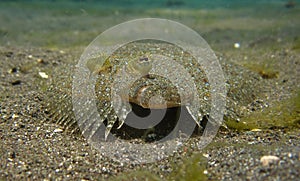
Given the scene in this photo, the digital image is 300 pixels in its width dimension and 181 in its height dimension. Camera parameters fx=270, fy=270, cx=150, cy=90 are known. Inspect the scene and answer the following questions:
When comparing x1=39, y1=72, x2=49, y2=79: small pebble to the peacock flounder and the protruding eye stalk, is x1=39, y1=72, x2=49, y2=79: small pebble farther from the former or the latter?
the protruding eye stalk

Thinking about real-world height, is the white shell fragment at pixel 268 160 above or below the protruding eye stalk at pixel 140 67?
below

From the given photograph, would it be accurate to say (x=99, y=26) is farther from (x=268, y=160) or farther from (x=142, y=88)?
(x=268, y=160)

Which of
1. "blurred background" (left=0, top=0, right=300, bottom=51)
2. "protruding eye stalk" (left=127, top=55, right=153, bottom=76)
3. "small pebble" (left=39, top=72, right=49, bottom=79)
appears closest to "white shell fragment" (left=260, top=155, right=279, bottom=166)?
"protruding eye stalk" (left=127, top=55, right=153, bottom=76)

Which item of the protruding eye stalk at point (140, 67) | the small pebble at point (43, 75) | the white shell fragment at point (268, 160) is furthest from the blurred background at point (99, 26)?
the white shell fragment at point (268, 160)

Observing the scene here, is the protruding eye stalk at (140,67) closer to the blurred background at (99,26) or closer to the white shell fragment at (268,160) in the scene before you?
the white shell fragment at (268,160)

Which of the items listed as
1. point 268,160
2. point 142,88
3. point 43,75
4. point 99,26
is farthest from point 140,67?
point 99,26

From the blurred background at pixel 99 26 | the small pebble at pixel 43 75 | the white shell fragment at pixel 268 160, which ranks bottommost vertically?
the white shell fragment at pixel 268 160

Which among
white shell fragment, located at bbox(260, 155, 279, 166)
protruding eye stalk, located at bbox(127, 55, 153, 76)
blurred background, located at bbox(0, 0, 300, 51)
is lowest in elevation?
white shell fragment, located at bbox(260, 155, 279, 166)

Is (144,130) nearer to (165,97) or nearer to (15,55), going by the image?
(165,97)

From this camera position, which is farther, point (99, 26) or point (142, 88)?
point (99, 26)

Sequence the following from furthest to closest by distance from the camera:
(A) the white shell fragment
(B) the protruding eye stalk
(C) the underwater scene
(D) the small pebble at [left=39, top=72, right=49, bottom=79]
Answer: (D) the small pebble at [left=39, top=72, right=49, bottom=79] < (B) the protruding eye stalk < (C) the underwater scene < (A) the white shell fragment

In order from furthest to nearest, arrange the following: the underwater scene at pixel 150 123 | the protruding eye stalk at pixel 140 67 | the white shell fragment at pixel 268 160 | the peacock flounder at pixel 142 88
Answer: the protruding eye stalk at pixel 140 67
the peacock flounder at pixel 142 88
the underwater scene at pixel 150 123
the white shell fragment at pixel 268 160

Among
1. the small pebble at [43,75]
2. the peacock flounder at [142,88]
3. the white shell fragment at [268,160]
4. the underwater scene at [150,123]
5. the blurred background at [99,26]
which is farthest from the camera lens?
the blurred background at [99,26]
